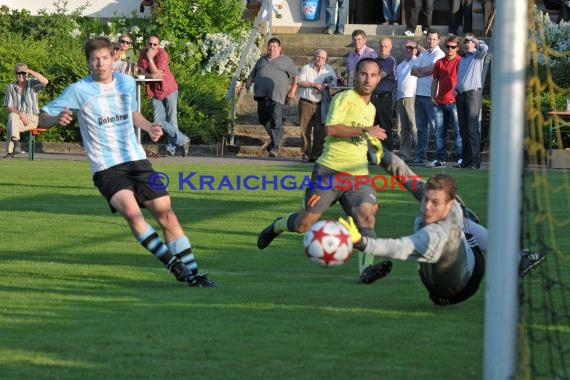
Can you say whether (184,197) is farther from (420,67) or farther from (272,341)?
(272,341)

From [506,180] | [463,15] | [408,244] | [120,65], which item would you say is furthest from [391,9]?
[506,180]

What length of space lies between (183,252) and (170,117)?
14.9m

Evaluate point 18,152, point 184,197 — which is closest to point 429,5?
point 18,152

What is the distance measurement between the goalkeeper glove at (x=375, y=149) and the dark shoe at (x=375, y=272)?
811 millimetres

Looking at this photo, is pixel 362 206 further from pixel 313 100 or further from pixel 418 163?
pixel 313 100

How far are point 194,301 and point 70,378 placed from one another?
2.72 metres

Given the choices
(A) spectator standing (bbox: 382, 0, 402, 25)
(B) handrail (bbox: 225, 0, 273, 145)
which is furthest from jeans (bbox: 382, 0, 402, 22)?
(B) handrail (bbox: 225, 0, 273, 145)

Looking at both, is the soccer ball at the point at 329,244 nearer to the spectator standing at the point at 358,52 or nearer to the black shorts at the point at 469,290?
the black shorts at the point at 469,290

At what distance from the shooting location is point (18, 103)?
84.3 feet

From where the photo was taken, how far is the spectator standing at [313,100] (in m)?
24.6

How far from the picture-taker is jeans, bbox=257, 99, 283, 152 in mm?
25750

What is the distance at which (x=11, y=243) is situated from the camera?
13.3 metres

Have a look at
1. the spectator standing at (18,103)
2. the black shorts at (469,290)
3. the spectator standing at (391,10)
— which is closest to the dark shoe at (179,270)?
the black shorts at (469,290)

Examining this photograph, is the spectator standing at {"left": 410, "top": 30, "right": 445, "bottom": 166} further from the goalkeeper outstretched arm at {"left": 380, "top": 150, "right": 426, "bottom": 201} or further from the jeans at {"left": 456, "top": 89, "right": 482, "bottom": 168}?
the goalkeeper outstretched arm at {"left": 380, "top": 150, "right": 426, "bottom": 201}
